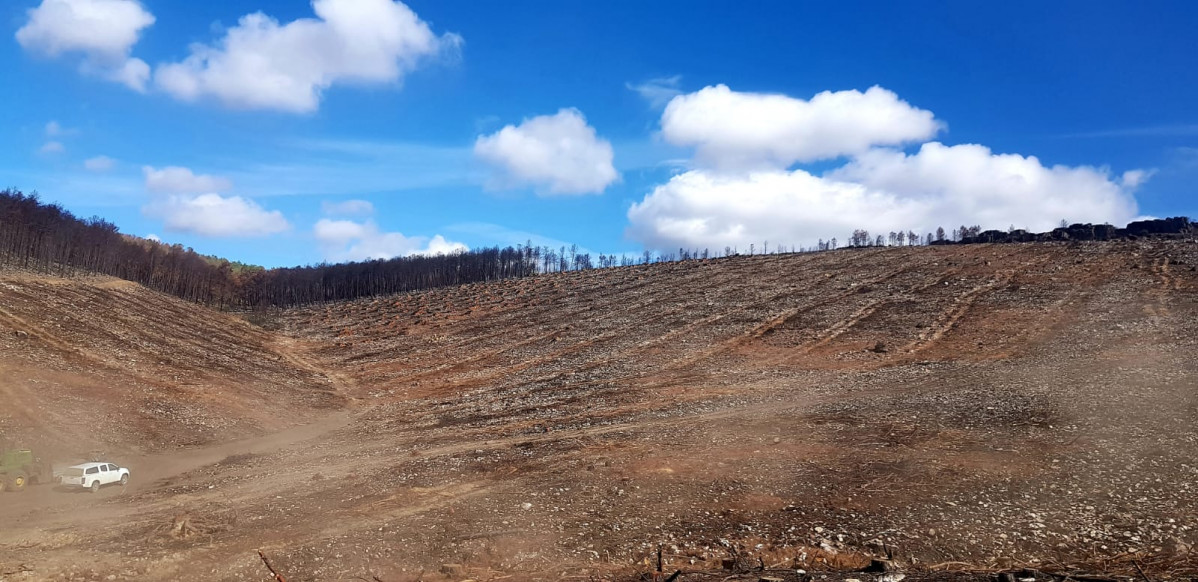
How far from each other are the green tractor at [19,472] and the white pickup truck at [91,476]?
1441 mm

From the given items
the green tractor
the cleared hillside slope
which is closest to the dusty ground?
the cleared hillside slope

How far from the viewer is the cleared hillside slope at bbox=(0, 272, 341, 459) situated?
2920 centimetres

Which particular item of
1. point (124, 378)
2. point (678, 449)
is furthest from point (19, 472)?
point (678, 449)

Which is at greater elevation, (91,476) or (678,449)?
(678,449)

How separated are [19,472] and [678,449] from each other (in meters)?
21.9

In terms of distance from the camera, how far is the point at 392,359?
2325 inches

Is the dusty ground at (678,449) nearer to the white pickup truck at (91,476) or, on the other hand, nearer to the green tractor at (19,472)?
the white pickup truck at (91,476)

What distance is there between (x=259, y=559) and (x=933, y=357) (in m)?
37.1

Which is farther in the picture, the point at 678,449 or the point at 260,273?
the point at 260,273

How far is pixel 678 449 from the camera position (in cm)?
2378

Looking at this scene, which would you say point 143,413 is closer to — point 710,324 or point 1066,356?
point 710,324

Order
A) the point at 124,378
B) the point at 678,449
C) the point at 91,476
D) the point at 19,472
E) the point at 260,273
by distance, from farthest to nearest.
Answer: the point at 260,273 → the point at 124,378 → the point at 678,449 → the point at 19,472 → the point at 91,476

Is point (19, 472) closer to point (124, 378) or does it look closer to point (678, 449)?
point (124, 378)

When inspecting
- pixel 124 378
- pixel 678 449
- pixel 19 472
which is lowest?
pixel 19 472
